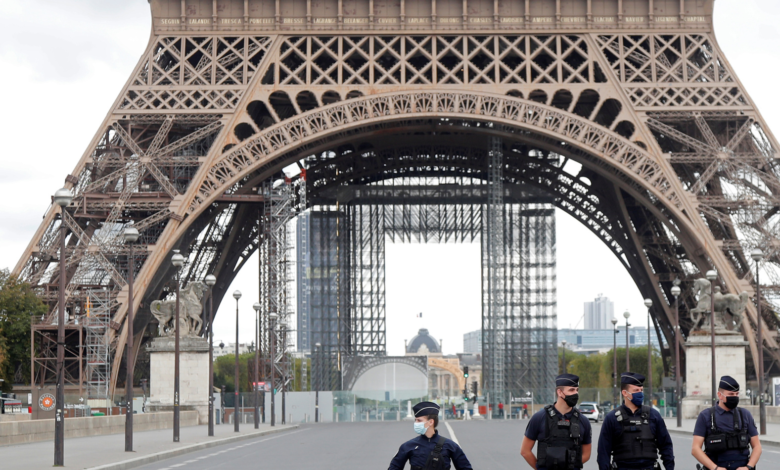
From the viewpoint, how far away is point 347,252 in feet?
213

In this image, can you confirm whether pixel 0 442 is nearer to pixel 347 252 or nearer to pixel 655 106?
pixel 655 106

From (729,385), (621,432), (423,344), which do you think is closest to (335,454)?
(729,385)

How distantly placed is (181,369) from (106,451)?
1669cm

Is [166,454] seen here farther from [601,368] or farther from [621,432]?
[601,368]

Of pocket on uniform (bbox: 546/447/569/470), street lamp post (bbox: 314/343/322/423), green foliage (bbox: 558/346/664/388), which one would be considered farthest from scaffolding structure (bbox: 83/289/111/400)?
green foliage (bbox: 558/346/664/388)

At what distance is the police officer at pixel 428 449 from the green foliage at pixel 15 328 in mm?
40963

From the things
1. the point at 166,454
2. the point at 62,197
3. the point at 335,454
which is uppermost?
the point at 62,197

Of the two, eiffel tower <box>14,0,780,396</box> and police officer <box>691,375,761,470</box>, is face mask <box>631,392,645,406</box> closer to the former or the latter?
police officer <box>691,375,761,470</box>

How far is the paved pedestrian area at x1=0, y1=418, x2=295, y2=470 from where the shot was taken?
1984 centimetres

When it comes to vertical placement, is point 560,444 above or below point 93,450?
above

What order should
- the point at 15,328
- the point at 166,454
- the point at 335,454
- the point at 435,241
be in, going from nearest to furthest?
the point at 166,454 < the point at 335,454 < the point at 15,328 < the point at 435,241

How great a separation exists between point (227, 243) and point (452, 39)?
16771 mm

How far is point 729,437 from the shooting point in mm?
9430

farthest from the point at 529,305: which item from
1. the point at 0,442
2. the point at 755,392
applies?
the point at 0,442
